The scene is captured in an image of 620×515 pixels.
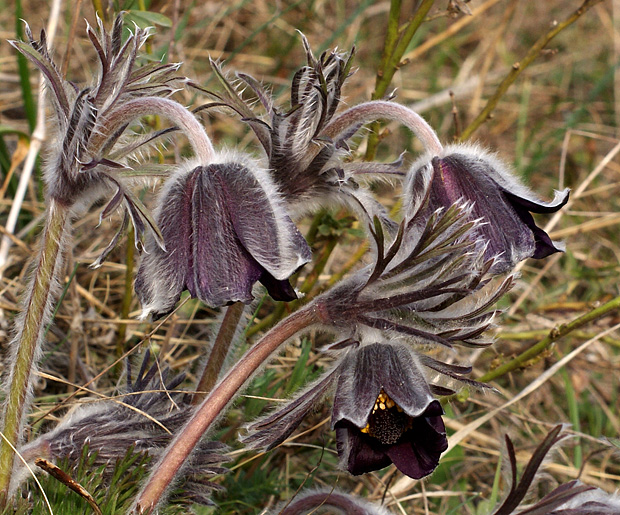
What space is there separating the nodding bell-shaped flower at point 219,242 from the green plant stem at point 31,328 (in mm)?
222

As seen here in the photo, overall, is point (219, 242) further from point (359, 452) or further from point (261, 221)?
point (359, 452)

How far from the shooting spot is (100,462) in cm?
152

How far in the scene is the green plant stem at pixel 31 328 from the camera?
1.45m

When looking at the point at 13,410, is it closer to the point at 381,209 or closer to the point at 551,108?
the point at 381,209

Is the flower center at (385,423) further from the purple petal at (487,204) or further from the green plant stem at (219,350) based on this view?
the green plant stem at (219,350)

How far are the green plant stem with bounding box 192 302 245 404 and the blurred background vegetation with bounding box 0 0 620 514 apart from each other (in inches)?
7.1

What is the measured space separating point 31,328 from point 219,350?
0.40 m

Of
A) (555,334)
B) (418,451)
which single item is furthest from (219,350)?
(555,334)

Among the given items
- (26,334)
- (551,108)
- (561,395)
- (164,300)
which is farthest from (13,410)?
(551,108)

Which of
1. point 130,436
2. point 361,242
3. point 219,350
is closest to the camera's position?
point 130,436

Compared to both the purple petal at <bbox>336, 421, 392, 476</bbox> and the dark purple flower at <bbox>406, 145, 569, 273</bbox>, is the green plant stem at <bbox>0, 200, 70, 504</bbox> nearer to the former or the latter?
the purple petal at <bbox>336, 421, 392, 476</bbox>

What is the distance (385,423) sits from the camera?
1.37 meters

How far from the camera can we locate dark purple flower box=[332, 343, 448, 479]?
132cm

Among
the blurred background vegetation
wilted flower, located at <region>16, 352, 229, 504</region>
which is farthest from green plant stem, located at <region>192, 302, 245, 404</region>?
the blurred background vegetation
